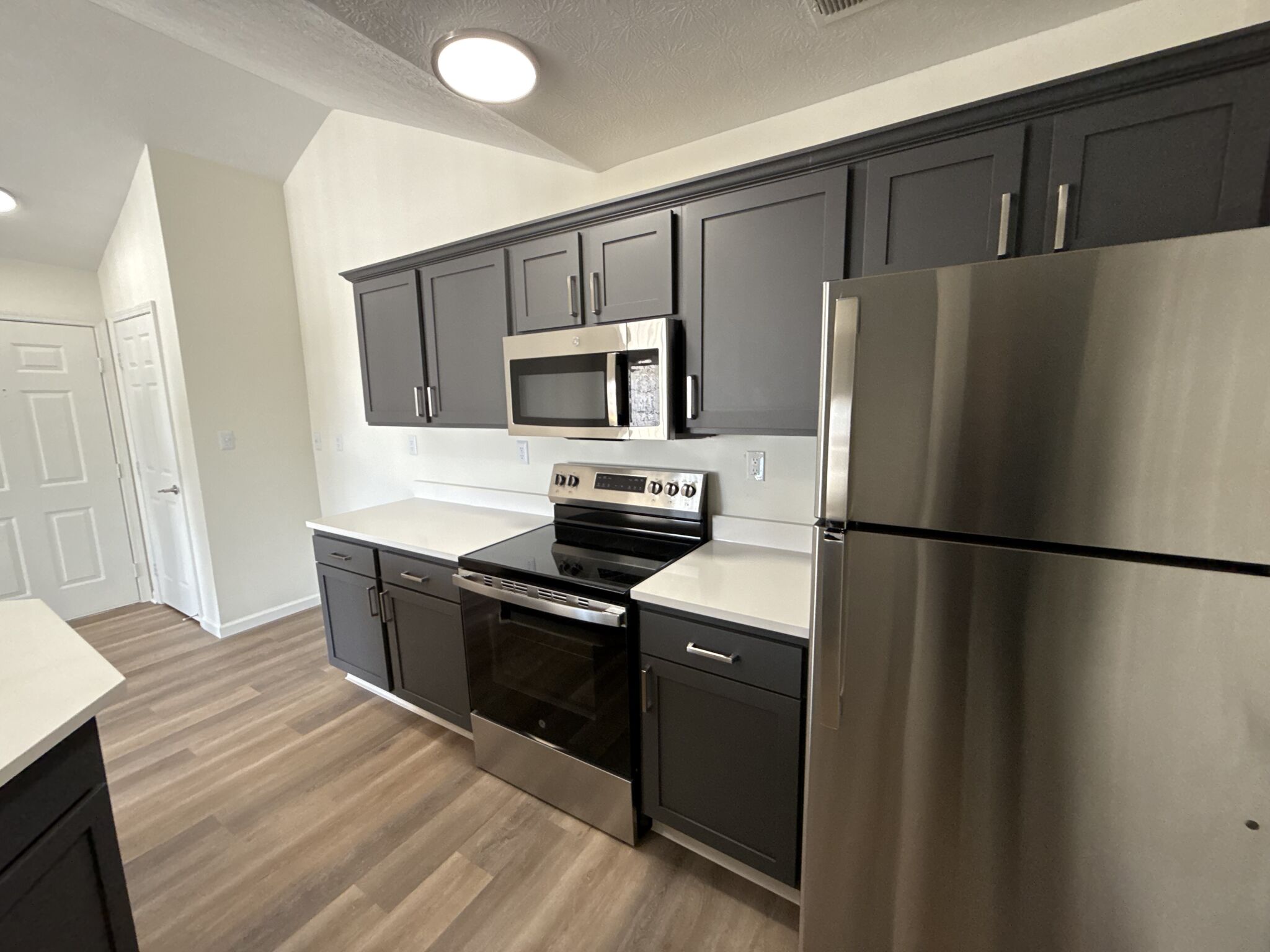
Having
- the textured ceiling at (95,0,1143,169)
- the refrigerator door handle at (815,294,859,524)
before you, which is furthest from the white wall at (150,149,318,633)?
the refrigerator door handle at (815,294,859,524)

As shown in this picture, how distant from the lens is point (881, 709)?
1.07 m

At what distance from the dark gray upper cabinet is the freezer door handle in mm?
1255

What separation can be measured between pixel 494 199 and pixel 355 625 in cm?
218

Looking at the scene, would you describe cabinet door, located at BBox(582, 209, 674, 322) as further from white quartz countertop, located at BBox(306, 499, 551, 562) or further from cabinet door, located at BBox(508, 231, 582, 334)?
white quartz countertop, located at BBox(306, 499, 551, 562)

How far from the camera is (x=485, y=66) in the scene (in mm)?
1427

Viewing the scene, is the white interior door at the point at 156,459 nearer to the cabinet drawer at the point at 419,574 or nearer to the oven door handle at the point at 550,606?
the cabinet drawer at the point at 419,574

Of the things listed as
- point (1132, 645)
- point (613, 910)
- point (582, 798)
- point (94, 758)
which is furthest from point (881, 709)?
point (94, 758)

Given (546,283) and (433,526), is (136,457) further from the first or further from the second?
(546,283)

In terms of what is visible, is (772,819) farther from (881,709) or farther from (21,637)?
(21,637)

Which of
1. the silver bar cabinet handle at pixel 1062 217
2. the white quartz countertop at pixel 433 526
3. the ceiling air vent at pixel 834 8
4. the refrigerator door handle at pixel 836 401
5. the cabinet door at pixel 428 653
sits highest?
the ceiling air vent at pixel 834 8

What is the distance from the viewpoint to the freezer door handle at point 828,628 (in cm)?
108

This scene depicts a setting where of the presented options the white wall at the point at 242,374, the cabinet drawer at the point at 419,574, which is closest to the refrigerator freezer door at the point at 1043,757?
the cabinet drawer at the point at 419,574

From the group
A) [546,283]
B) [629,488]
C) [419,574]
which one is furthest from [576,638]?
[546,283]

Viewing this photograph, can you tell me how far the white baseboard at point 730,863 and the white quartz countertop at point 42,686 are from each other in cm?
155
